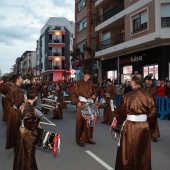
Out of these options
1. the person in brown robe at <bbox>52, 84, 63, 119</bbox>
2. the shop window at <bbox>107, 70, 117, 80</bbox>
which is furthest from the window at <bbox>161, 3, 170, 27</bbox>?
the person in brown robe at <bbox>52, 84, 63, 119</bbox>

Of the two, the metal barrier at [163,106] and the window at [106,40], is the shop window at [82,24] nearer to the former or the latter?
the window at [106,40]

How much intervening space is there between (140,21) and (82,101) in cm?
1567

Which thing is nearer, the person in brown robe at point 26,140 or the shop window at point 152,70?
the person in brown robe at point 26,140

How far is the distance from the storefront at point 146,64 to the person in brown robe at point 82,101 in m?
9.25

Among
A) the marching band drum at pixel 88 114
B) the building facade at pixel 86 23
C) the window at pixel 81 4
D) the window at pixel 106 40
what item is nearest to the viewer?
the marching band drum at pixel 88 114

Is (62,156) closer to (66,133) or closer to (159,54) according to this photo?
(66,133)

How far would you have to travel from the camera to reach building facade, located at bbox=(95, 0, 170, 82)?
18969 mm

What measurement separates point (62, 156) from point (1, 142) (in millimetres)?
2416

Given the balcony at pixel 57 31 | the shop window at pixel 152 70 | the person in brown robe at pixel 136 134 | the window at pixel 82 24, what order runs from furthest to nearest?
the balcony at pixel 57 31
the window at pixel 82 24
the shop window at pixel 152 70
the person in brown robe at pixel 136 134

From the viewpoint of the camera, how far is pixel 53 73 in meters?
66.9

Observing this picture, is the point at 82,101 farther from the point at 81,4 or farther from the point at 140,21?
the point at 81,4

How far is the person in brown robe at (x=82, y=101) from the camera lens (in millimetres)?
7235

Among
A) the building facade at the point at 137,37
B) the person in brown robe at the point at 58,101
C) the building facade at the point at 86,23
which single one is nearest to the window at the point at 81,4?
the building facade at the point at 86,23

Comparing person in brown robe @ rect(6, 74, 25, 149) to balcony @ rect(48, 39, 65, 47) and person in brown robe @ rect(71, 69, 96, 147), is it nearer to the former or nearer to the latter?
person in brown robe @ rect(71, 69, 96, 147)
